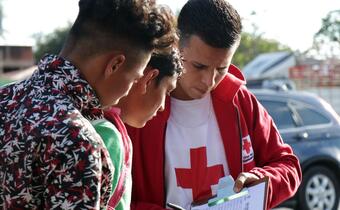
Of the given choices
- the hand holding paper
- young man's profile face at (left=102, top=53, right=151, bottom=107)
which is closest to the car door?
the hand holding paper

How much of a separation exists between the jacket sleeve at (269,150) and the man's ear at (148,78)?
0.50m

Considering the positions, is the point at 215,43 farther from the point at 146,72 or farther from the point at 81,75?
the point at 81,75

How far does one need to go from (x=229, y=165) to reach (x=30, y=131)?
41.8 inches

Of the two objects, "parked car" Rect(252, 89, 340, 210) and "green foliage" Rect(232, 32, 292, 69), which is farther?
"green foliage" Rect(232, 32, 292, 69)

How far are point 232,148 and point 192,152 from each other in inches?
5.4

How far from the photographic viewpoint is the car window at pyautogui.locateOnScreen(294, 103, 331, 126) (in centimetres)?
750

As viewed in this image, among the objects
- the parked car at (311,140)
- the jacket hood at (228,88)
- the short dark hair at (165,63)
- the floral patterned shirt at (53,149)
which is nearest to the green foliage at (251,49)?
the parked car at (311,140)

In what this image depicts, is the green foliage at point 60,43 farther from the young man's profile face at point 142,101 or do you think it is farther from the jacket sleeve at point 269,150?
the young man's profile face at point 142,101

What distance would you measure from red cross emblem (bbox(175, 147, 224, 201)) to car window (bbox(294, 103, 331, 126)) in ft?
17.3

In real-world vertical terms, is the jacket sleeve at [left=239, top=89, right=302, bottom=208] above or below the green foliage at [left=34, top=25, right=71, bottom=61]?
above

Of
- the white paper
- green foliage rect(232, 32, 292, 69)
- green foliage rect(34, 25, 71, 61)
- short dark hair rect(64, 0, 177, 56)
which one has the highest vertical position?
short dark hair rect(64, 0, 177, 56)

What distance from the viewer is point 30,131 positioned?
4.64 ft

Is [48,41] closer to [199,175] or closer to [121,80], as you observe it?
[199,175]

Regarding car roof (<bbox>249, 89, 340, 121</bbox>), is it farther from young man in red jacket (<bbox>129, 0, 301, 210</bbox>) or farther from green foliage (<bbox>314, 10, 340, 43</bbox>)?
young man in red jacket (<bbox>129, 0, 301, 210</bbox>)
